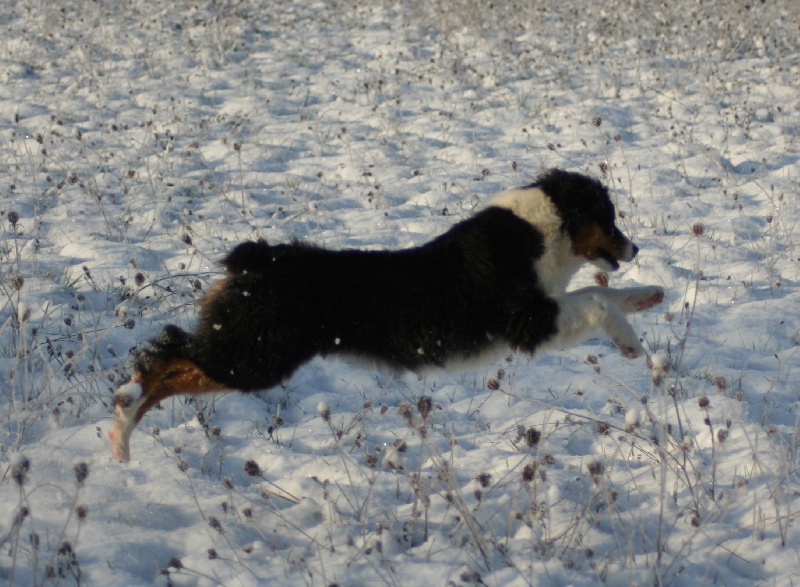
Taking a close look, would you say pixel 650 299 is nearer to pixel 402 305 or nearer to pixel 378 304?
pixel 402 305

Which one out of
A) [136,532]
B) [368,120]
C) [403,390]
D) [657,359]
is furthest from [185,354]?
[368,120]

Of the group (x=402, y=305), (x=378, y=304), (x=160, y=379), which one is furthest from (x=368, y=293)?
(x=160, y=379)

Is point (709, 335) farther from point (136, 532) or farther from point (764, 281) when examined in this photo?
point (136, 532)

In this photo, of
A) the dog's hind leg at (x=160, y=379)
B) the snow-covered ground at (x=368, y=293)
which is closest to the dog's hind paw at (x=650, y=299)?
the snow-covered ground at (x=368, y=293)

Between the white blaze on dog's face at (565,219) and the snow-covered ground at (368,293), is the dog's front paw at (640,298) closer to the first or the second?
the snow-covered ground at (368,293)

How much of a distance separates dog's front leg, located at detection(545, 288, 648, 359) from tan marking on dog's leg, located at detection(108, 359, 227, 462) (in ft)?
5.34

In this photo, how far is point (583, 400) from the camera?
432cm

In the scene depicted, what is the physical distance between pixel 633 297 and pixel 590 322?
0.54 m

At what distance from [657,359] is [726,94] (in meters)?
7.41

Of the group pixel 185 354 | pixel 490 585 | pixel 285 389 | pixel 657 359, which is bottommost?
pixel 285 389

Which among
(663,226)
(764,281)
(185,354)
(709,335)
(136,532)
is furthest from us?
(663,226)

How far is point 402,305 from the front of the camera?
11.6 ft

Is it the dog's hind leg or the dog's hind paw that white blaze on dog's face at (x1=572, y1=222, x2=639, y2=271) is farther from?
the dog's hind leg

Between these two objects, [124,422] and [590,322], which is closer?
[124,422]
